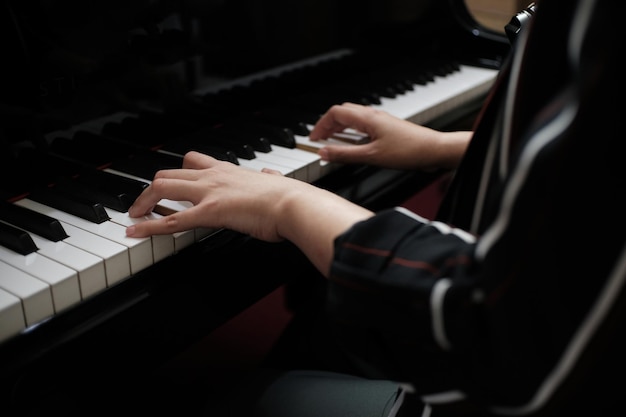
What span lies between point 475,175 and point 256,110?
0.73 meters

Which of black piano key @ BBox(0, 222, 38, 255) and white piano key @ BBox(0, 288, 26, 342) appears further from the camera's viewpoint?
black piano key @ BBox(0, 222, 38, 255)

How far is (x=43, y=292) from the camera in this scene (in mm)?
647

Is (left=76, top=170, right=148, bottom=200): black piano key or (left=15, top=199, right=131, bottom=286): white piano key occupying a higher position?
(left=76, top=170, right=148, bottom=200): black piano key

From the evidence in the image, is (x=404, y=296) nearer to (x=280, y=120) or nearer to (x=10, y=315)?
(x=10, y=315)

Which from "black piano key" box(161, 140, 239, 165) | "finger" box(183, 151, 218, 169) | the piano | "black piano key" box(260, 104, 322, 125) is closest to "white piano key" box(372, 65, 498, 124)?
the piano

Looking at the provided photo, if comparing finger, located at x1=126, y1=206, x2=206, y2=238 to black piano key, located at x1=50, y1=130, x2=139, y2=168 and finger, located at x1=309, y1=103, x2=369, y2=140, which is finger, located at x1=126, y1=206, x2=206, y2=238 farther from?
finger, located at x1=309, y1=103, x2=369, y2=140

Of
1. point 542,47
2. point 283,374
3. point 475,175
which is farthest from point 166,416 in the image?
point 542,47

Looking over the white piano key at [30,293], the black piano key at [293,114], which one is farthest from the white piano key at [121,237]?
the black piano key at [293,114]

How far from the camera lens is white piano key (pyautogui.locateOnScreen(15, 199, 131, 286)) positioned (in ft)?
2.35

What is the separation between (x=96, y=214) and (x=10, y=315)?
0.68ft

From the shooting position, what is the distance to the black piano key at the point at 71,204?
80 cm

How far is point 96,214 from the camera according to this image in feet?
2.63

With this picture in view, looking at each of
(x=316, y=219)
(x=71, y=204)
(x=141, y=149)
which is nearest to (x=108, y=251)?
(x=71, y=204)

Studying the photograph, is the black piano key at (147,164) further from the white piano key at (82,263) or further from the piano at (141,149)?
the white piano key at (82,263)
